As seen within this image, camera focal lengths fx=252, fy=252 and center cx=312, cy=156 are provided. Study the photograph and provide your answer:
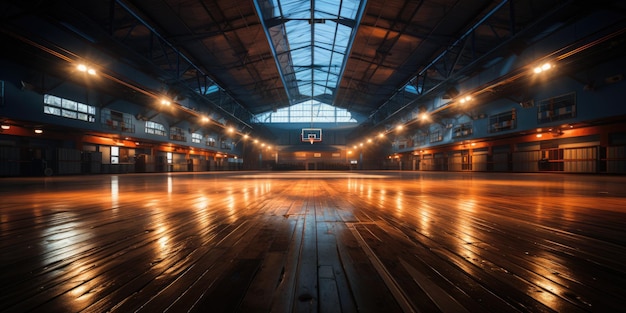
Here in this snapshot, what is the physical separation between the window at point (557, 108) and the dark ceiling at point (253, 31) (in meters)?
4.97

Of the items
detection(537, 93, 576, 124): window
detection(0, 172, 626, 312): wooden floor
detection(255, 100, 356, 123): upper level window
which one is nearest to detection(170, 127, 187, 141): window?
detection(255, 100, 356, 123): upper level window

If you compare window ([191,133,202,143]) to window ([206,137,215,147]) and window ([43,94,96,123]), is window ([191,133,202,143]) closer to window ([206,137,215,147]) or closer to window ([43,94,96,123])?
window ([206,137,215,147])

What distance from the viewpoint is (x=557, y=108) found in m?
15.1

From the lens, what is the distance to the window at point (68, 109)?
1398 centimetres

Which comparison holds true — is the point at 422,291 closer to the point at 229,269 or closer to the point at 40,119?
the point at 229,269

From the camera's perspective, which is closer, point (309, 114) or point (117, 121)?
point (117, 121)

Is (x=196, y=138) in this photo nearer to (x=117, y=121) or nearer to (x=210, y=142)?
(x=210, y=142)

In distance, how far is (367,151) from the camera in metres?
42.1

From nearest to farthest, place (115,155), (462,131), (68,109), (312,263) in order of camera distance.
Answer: (312,263) → (68,109) → (115,155) → (462,131)

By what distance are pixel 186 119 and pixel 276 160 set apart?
1902cm

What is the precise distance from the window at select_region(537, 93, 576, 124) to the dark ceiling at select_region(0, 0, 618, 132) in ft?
16.3

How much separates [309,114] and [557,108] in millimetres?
30839

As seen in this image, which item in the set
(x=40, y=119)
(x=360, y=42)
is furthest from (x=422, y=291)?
(x=40, y=119)

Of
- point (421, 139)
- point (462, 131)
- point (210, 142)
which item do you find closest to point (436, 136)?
point (421, 139)
